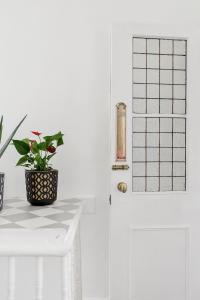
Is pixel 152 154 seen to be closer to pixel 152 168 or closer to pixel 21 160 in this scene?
pixel 152 168

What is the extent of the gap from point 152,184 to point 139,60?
2.62 ft

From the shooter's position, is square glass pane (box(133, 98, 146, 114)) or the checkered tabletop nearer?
the checkered tabletop

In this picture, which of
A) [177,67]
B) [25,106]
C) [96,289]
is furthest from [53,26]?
[96,289]

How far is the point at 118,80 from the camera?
174 centimetres

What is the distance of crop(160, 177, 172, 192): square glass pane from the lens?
6.01ft

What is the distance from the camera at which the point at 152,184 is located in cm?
183

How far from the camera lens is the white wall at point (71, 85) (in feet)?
5.90

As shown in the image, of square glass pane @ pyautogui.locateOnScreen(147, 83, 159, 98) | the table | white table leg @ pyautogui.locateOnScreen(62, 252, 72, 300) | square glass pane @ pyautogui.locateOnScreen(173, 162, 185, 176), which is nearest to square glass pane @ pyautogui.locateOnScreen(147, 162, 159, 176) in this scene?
square glass pane @ pyautogui.locateOnScreen(173, 162, 185, 176)

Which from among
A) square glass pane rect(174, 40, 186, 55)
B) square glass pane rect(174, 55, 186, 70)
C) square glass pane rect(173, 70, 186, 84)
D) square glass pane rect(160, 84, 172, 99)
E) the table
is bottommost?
the table

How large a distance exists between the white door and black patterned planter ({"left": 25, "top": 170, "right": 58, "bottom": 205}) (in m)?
0.41

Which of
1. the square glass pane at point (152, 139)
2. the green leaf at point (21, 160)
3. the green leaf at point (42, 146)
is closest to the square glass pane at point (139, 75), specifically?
the square glass pane at point (152, 139)

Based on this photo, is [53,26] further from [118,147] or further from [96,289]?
[96,289]

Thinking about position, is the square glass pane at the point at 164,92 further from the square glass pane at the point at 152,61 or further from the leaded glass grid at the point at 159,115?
the square glass pane at the point at 152,61

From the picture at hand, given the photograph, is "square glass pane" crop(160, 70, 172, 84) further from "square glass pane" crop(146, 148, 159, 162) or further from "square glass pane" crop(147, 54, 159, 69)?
"square glass pane" crop(146, 148, 159, 162)
